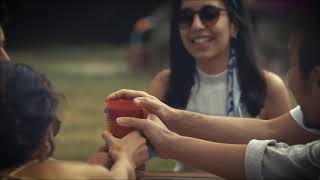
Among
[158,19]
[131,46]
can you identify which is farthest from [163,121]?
[131,46]

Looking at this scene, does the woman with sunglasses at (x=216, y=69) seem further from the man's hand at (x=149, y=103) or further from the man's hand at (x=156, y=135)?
the man's hand at (x=156, y=135)

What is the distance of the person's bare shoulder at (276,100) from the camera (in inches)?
78.4

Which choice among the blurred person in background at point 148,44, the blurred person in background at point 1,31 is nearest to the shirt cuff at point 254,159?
the blurred person in background at point 1,31

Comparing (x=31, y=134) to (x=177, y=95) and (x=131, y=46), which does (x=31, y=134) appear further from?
(x=131, y=46)

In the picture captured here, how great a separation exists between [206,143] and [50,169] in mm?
391

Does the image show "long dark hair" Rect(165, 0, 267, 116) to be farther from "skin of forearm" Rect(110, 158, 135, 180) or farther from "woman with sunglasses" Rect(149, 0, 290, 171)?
"skin of forearm" Rect(110, 158, 135, 180)

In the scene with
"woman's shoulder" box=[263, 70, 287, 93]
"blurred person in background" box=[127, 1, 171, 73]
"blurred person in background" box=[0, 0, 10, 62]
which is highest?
"blurred person in background" box=[0, 0, 10, 62]

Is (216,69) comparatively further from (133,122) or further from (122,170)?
(122,170)

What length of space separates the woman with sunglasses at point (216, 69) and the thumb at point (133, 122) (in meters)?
0.53

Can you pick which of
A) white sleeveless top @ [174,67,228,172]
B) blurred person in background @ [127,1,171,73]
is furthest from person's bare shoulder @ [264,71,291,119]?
blurred person in background @ [127,1,171,73]

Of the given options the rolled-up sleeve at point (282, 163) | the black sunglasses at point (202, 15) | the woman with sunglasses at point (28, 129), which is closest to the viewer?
the woman with sunglasses at point (28, 129)

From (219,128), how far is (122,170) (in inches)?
20.7

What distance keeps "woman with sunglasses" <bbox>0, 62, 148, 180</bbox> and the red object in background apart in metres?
0.17

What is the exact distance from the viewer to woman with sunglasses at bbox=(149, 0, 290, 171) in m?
1.97
